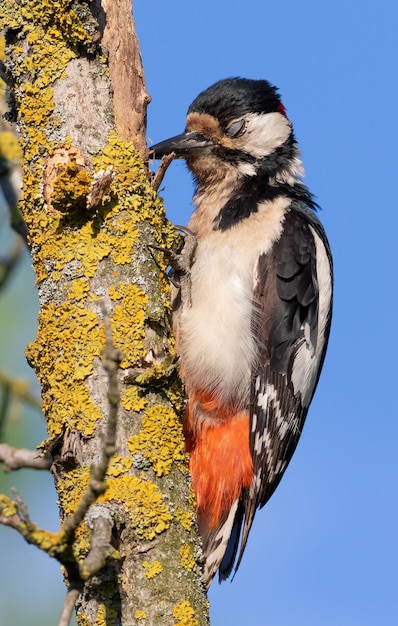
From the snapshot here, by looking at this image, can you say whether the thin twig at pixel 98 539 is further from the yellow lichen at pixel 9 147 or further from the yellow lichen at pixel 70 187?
the yellow lichen at pixel 9 147

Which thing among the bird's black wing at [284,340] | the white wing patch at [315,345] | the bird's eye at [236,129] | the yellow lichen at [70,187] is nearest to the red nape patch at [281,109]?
the bird's eye at [236,129]

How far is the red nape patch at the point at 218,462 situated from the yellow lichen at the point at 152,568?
3.80 ft

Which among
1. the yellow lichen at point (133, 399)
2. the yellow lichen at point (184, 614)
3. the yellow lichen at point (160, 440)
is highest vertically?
the yellow lichen at point (133, 399)

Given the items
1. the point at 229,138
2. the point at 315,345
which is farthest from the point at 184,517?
the point at 229,138

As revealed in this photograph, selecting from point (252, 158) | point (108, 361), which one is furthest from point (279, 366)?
point (108, 361)

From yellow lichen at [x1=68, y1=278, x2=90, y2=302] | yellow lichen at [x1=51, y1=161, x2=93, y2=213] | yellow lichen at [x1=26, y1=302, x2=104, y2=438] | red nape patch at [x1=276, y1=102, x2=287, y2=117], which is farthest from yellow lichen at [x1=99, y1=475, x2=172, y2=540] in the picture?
red nape patch at [x1=276, y1=102, x2=287, y2=117]

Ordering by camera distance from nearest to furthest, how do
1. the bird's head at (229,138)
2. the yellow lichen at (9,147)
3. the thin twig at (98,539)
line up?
the thin twig at (98,539) < the yellow lichen at (9,147) < the bird's head at (229,138)

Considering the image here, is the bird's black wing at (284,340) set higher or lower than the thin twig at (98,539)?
higher

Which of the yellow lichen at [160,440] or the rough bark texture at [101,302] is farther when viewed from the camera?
the yellow lichen at [160,440]

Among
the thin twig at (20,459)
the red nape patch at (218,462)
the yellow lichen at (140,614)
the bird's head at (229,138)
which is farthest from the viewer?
the bird's head at (229,138)

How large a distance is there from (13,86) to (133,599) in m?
1.68

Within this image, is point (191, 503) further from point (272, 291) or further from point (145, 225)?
point (272, 291)

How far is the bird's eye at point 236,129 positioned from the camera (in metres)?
3.97

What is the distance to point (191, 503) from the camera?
101 inches
